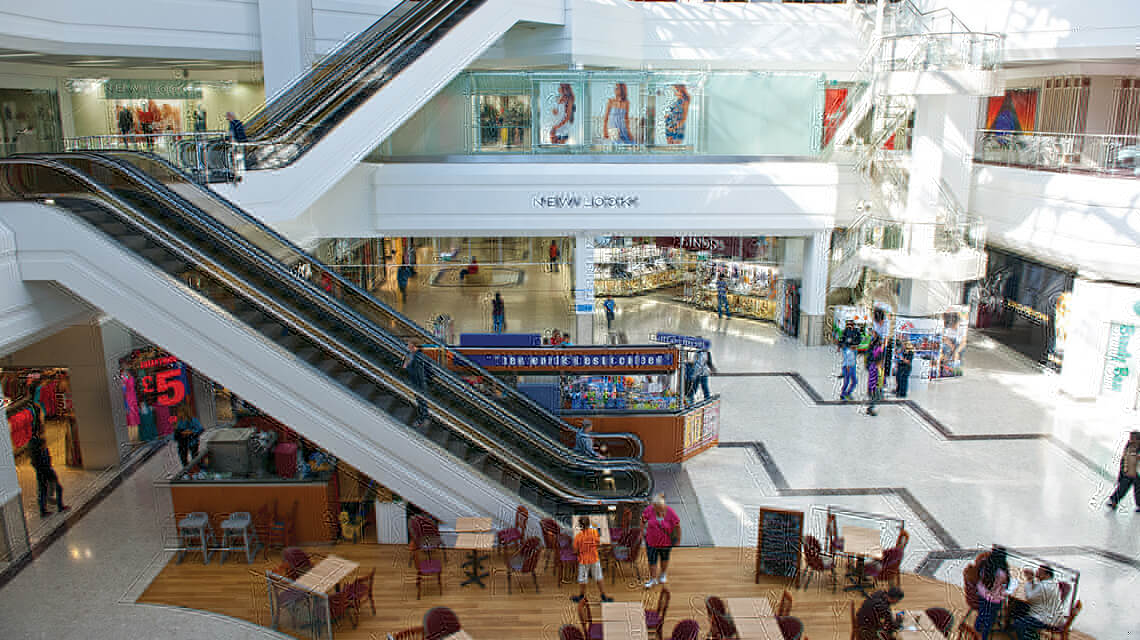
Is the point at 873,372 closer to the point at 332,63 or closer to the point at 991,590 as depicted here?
the point at 991,590

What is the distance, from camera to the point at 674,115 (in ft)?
69.5

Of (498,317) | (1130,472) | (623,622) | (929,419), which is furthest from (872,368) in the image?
(623,622)

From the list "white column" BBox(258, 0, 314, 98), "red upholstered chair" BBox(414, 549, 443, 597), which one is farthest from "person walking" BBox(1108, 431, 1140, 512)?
"white column" BBox(258, 0, 314, 98)

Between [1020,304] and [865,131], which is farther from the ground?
[865,131]

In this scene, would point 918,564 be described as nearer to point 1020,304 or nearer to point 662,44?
point 1020,304

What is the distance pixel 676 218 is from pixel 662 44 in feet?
20.0

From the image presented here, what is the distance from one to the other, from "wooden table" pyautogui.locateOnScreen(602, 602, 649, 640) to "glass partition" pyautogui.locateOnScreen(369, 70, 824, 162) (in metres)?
14.3

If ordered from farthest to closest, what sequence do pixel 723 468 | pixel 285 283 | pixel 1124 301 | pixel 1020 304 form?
pixel 1020 304 → pixel 1124 301 → pixel 723 468 → pixel 285 283

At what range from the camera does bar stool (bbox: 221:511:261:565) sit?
1131 centimetres

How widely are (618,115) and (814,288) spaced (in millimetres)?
6900

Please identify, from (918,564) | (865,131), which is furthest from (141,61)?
(918,564)

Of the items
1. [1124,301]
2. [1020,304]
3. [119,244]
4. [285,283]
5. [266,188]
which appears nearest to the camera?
[119,244]

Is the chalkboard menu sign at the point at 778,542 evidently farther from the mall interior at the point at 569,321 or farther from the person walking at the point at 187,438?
the person walking at the point at 187,438

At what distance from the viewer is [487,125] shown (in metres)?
21.2
